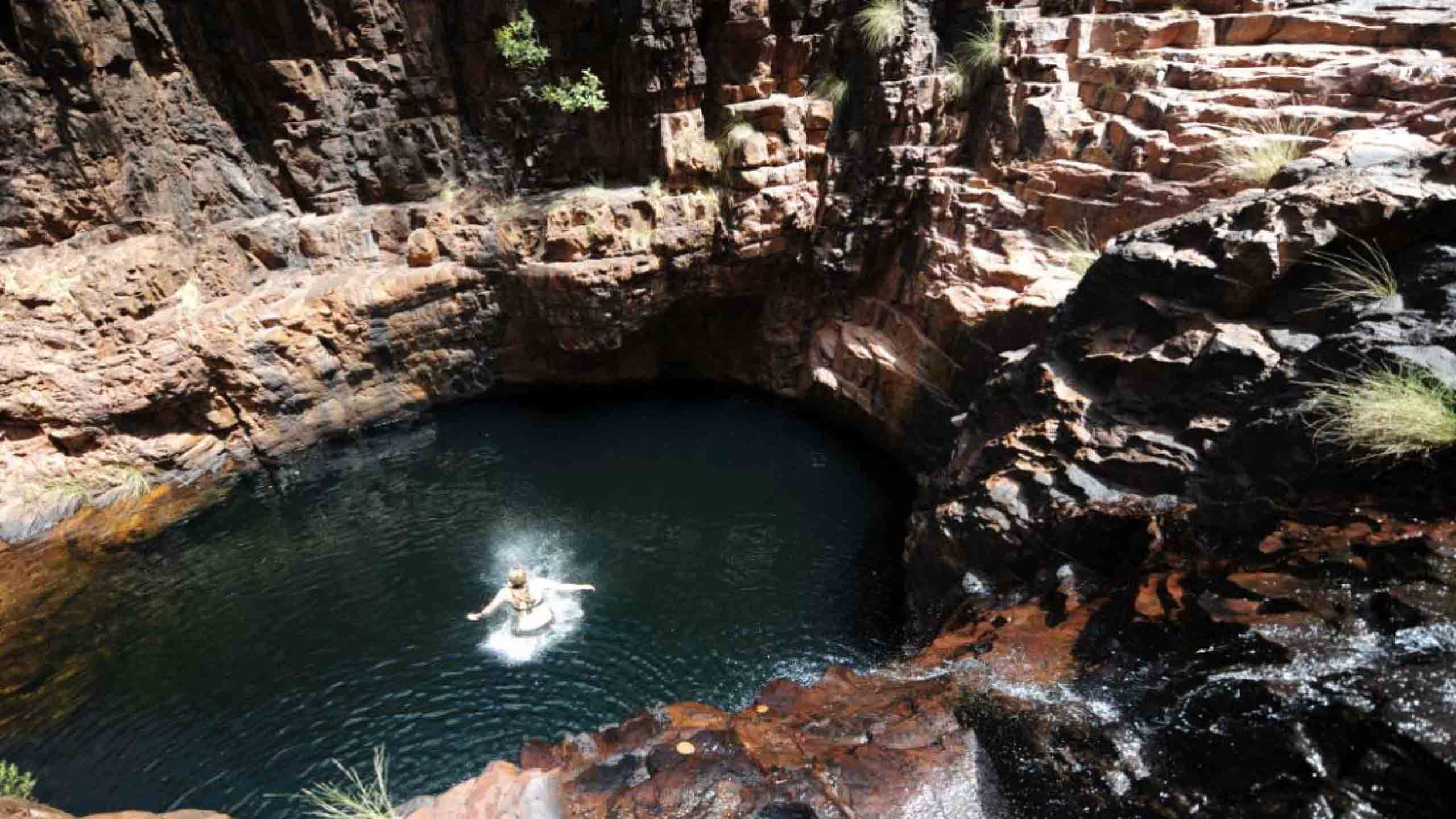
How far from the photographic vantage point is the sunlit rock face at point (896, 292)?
3988mm

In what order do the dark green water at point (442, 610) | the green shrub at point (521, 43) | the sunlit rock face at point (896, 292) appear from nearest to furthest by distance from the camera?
the sunlit rock face at point (896, 292), the dark green water at point (442, 610), the green shrub at point (521, 43)

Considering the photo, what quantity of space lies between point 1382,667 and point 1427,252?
3045 millimetres

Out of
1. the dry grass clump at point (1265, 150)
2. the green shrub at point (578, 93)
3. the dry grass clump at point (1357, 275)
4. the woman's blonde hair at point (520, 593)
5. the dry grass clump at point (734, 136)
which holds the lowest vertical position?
the woman's blonde hair at point (520, 593)

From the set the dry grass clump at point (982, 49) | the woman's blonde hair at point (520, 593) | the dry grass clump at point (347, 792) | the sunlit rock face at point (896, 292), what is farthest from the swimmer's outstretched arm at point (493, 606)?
the dry grass clump at point (982, 49)

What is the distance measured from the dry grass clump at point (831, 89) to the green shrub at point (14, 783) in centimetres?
1239

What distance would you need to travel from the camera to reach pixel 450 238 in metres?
12.3

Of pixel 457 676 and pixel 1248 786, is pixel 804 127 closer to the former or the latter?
pixel 457 676

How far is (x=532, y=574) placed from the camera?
8.66m

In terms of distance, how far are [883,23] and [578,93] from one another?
508 centimetres

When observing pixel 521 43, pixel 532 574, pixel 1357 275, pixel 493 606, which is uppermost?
pixel 521 43

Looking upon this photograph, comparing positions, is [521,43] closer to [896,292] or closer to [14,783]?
[896,292]

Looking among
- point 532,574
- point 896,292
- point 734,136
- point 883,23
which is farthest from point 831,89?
point 532,574

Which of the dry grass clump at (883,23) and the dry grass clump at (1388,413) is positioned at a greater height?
the dry grass clump at (883,23)

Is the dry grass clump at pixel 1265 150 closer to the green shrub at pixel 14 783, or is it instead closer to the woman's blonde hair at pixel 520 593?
the woman's blonde hair at pixel 520 593
